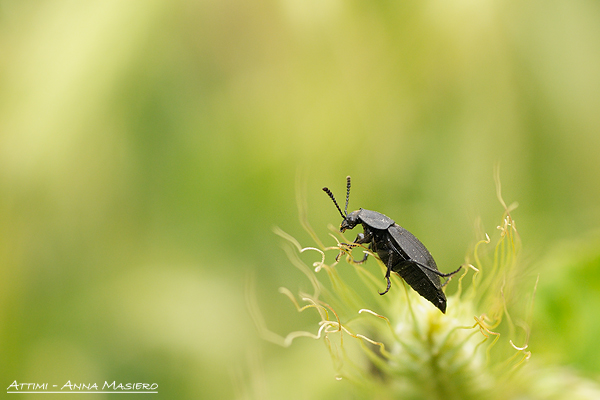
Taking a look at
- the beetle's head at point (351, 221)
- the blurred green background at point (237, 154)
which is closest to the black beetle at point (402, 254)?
the beetle's head at point (351, 221)

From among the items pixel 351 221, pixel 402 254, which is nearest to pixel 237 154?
pixel 351 221

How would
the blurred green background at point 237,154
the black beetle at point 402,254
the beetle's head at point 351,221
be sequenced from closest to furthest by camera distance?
the black beetle at point 402,254
the beetle's head at point 351,221
the blurred green background at point 237,154

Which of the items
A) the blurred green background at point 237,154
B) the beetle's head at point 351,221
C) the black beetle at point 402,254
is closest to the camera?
the black beetle at point 402,254

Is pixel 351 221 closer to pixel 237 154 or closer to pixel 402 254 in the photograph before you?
pixel 402 254

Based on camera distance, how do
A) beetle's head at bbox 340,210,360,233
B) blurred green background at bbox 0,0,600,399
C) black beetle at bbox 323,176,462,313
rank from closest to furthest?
black beetle at bbox 323,176,462,313, beetle's head at bbox 340,210,360,233, blurred green background at bbox 0,0,600,399

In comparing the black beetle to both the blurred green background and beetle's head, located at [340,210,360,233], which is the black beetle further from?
the blurred green background

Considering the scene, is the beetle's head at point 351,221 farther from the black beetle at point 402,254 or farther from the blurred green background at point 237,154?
the blurred green background at point 237,154

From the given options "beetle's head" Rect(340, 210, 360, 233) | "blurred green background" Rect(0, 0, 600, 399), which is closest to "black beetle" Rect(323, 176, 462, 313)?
"beetle's head" Rect(340, 210, 360, 233)
